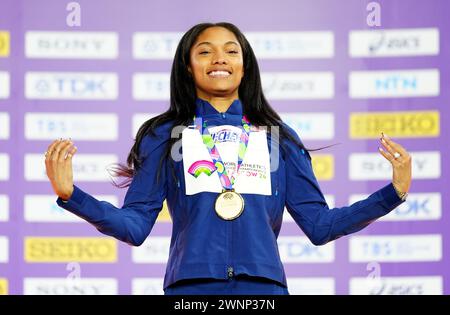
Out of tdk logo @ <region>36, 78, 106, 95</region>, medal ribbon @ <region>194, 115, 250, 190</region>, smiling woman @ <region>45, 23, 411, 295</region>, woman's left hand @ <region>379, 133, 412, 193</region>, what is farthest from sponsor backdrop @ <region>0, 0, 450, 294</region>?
woman's left hand @ <region>379, 133, 412, 193</region>

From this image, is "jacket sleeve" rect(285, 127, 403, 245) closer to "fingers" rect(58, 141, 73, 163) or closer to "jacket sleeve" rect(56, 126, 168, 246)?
"jacket sleeve" rect(56, 126, 168, 246)

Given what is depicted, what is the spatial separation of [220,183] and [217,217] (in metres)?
0.10

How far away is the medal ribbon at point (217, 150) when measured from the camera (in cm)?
227

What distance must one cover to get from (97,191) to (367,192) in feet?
4.26

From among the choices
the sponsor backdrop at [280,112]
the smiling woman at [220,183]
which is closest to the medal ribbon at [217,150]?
the smiling woman at [220,183]

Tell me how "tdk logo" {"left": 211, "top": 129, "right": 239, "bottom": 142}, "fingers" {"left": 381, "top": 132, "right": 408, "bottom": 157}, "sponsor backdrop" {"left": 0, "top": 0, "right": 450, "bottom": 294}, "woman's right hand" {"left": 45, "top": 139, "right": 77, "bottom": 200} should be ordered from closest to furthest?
"woman's right hand" {"left": 45, "top": 139, "right": 77, "bottom": 200}
"fingers" {"left": 381, "top": 132, "right": 408, "bottom": 157}
"tdk logo" {"left": 211, "top": 129, "right": 239, "bottom": 142}
"sponsor backdrop" {"left": 0, "top": 0, "right": 450, "bottom": 294}

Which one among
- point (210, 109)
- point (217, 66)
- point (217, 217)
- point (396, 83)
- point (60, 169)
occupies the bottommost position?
point (217, 217)

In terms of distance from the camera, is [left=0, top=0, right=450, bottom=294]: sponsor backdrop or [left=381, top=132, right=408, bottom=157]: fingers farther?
[left=0, top=0, right=450, bottom=294]: sponsor backdrop

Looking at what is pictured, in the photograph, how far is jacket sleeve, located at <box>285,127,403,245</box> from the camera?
7.55 feet

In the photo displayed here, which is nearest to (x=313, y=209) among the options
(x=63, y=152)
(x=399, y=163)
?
(x=399, y=163)

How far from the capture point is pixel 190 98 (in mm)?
2439

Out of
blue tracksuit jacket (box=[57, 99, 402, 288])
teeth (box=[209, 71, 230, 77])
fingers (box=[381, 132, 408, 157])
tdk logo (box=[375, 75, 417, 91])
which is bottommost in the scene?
blue tracksuit jacket (box=[57, 99, 402, 288])

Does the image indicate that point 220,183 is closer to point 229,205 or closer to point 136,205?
point 229,205

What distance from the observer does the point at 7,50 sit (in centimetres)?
423
